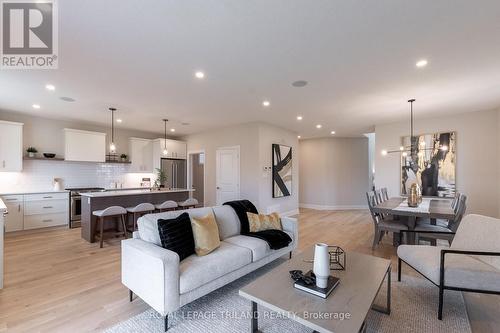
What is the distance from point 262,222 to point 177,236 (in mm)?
1390

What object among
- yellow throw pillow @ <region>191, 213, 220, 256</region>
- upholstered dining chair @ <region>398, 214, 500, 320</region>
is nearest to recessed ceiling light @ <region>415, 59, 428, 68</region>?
upholstered dining chair @ <region>398, 214, 500, 320</region>

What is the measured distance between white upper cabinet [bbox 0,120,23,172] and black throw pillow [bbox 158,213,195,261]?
4.89m

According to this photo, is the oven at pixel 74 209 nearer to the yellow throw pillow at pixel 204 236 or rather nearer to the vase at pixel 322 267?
the yellow throw pillow at pixel 204 236

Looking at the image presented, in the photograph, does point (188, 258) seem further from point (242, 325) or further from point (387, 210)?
point (387, 210)

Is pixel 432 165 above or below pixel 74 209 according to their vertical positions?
above

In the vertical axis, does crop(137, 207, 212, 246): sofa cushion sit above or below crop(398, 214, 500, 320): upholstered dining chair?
above

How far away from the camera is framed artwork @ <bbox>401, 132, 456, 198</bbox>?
5227 millimetres

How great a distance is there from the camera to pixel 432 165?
5418 millimetres

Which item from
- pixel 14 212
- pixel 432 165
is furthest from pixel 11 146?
pixel 432 165

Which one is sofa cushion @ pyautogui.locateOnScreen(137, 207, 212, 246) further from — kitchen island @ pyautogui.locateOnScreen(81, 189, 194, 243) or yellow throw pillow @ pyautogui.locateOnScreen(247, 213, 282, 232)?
kitchen island @ pyautogui.locateOnScreen(81, 189, 194, 243)

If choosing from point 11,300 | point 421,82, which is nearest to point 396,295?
point 421,82

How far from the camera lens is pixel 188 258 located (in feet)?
7.66

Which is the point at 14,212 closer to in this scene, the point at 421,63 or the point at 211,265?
the point at 211,265

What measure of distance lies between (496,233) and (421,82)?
2.22 metres
